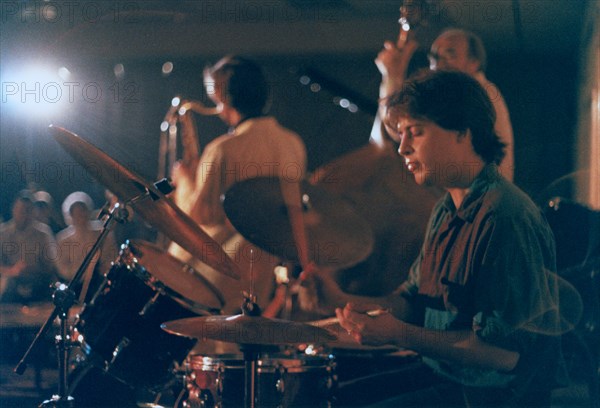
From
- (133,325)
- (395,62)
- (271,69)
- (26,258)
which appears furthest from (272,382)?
(271,69)

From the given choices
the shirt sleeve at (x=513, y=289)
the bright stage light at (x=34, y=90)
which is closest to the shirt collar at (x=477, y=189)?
the shirt sleeve at (x=513, y=289)

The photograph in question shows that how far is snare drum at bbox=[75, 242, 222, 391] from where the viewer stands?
2.49m

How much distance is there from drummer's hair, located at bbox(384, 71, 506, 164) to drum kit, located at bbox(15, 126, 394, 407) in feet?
2.24

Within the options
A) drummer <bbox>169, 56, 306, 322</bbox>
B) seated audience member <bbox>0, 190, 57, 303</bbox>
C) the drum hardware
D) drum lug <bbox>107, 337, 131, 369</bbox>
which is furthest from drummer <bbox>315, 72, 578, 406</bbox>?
seated audience member <bbox>0, 190, 57, 303</bbox>

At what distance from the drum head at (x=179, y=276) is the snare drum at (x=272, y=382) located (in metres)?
0.40

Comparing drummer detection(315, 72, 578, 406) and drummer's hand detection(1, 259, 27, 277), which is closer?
drummer detection(315, 72, 578, 406)

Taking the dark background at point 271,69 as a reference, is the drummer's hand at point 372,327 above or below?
below

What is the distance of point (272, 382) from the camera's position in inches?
88.7

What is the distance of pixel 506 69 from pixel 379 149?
393 cm

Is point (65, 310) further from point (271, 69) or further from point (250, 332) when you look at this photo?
point (271, 69)

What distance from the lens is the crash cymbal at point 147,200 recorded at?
2.26 meters

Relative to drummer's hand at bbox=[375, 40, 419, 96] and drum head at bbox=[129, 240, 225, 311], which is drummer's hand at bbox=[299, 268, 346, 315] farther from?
drummer's hand at bbox=[375, 40, 419, 96]

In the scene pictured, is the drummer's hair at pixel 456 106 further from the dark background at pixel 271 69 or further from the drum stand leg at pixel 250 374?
the dark background at pixel 271 69

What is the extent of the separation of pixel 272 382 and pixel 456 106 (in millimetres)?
964
